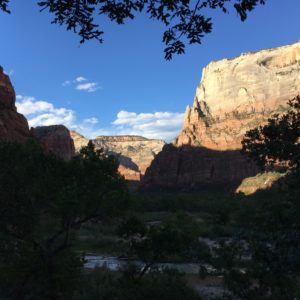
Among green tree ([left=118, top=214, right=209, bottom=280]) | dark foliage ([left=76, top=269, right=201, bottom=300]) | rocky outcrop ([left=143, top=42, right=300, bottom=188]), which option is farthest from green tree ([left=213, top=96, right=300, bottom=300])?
rocky outcrop ([left=143, top=42, right=300, bottom=188])

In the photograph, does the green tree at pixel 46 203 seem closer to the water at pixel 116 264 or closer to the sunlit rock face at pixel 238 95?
the water at pixel 116 264

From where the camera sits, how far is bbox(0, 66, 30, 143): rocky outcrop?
5938 cm

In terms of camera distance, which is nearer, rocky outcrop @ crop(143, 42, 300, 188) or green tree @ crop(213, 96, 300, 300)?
green tree @ crop(213, 96, 300, 300)

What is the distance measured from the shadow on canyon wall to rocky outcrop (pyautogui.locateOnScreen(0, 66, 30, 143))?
8366 cm

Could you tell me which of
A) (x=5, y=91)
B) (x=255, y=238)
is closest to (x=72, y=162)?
(x=255, y=238)

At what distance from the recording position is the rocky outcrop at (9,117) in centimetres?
5938

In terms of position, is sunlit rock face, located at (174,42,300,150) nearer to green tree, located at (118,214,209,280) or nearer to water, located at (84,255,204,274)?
water, located at (84,255,204,274)

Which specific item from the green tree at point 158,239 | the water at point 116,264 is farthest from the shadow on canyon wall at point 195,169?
the green tree at point 158,239

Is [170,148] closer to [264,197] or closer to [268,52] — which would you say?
[268,52]

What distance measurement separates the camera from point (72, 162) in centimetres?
→ 1525

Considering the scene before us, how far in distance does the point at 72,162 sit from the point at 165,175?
144 m

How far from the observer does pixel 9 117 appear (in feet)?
205

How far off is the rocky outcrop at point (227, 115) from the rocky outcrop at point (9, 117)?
8977cm

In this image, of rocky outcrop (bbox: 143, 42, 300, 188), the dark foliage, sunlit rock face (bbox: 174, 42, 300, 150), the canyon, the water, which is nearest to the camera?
the dark foliage
